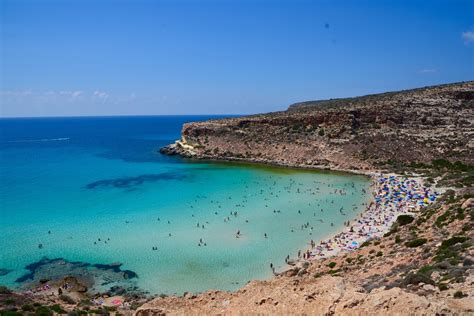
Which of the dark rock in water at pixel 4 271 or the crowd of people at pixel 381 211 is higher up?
the crowd of people at pixel 381 211

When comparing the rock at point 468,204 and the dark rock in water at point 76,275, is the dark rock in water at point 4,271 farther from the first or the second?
the rock at point 468,204

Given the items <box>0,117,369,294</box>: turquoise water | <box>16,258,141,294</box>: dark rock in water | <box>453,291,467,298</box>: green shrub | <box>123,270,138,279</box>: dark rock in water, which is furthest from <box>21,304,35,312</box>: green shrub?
<box>453,291,467,298</box>: green shrub

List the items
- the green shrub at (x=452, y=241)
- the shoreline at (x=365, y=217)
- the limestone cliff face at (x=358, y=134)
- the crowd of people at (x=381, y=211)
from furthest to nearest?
1. the limestone cliff face at (x=358, y=134)
2. the crowd of people at (x=381, y=211)
3. the shoreline at (x=365, y=217)
4. the green shrub at (x=452, y=241)

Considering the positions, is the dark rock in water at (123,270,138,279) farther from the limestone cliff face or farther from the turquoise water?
the limestone cliff face

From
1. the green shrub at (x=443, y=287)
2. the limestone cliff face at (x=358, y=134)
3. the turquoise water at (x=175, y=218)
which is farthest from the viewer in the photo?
the limestone cliff face at (x=358, y=134)

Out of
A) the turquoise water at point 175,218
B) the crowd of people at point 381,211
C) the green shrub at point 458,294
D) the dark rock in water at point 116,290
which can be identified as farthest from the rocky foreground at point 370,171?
the dark rock in water at point 116,290

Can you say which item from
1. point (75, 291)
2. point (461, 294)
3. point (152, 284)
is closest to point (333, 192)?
point (152, 284)
